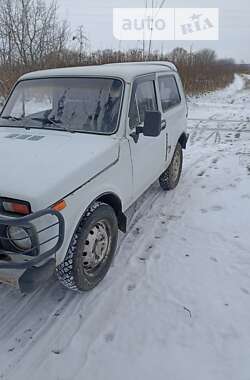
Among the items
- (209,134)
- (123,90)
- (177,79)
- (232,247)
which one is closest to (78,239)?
(123,90)

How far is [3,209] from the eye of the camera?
221 centimetres

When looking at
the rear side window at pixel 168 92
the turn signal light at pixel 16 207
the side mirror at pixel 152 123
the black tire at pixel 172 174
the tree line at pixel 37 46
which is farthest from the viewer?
the tree line at pixel 37 46

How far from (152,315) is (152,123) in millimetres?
1828

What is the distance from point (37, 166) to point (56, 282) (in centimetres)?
133

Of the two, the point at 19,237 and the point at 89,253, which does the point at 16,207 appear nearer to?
the point at 19,237

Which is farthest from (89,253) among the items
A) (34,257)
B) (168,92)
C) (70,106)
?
(168,92)

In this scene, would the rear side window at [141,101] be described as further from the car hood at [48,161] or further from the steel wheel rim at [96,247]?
the steel wheel rim at [96,247]

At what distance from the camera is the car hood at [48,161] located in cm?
219

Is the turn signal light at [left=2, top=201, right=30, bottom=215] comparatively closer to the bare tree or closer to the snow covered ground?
the snow covered ground

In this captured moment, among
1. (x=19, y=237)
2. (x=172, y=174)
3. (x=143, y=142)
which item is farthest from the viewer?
(x=172, y=174)

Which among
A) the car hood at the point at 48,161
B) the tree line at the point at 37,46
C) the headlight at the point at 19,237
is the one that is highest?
the tree line at the point at 37,46

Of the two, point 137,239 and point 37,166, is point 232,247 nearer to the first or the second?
point 137,239

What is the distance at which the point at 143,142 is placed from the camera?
368 centimetres

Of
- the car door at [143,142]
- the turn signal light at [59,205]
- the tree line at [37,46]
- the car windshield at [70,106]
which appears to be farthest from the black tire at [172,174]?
the tree line at [37,46]
